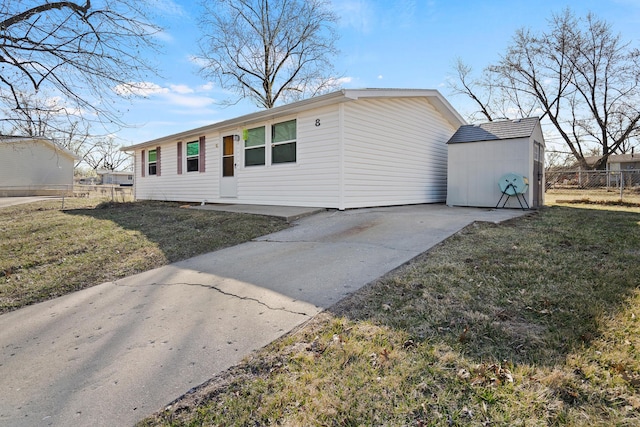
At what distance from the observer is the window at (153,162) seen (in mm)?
15031

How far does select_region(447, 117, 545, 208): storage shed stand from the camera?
30.1ft

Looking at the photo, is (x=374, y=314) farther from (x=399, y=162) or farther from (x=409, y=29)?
(x=409, y=29)

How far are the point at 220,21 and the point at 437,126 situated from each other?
15.3 metres

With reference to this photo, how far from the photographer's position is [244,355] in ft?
7.98

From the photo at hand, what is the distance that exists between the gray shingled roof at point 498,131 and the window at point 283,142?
482 centimetres

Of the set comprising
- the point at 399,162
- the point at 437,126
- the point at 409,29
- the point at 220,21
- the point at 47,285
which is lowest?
the point at 47,285

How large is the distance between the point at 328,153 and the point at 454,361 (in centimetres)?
681

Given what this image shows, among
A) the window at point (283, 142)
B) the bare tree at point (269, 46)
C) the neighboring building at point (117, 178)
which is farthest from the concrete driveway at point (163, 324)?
the neighboring building at point (117, 178)

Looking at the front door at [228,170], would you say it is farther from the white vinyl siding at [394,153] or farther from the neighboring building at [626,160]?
the neighboring building at [626,160]

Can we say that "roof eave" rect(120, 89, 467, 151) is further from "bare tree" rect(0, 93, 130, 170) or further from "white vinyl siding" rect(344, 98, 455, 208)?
"bare tree" rect(0, 93, 130, 170)

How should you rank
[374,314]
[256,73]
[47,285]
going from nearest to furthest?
1. [374,314]
2. [47,285]
3. [256,73]

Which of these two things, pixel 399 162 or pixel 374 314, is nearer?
pixel 374 314

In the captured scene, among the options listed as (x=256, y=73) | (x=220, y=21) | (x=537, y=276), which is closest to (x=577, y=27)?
(x=256, y=73)

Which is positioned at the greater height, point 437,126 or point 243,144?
point 437,126
